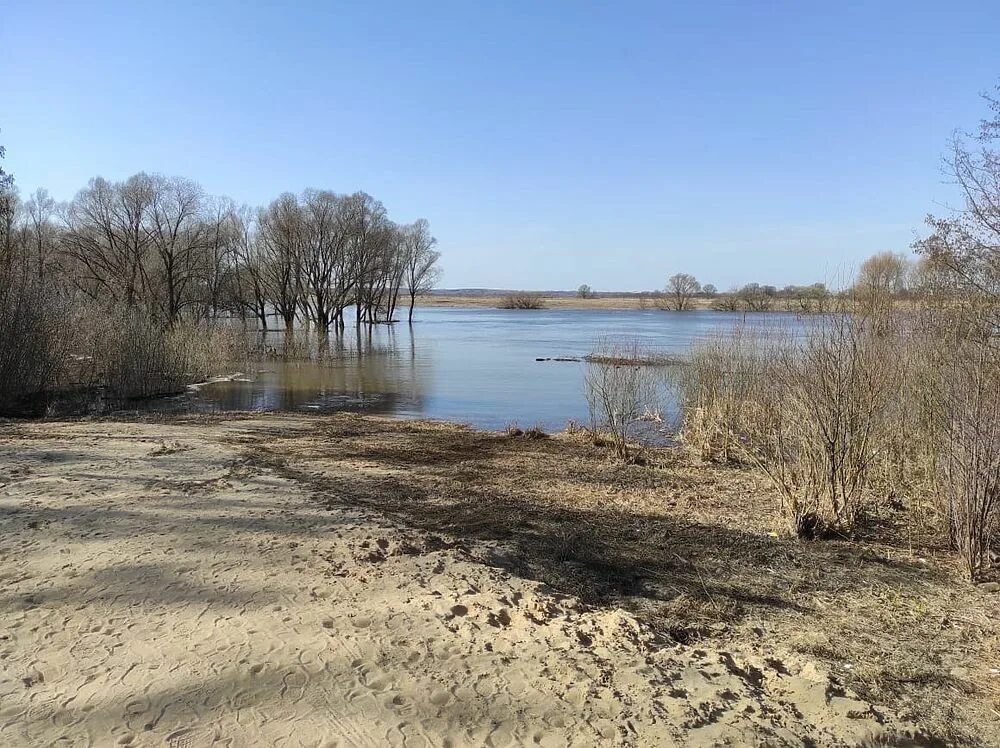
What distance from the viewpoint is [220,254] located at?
5291cm

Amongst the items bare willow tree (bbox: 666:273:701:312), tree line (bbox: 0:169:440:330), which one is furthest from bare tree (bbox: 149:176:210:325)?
bare willow tree (bbox: 666:273:701:312)

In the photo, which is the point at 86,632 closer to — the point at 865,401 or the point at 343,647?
the point at 343,647

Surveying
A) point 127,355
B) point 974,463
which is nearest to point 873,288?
point 974,463

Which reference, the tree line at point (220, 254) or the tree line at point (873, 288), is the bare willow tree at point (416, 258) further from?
the tree line at point (873, 288)

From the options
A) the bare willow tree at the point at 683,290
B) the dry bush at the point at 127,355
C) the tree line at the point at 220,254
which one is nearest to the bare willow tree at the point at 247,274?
the tree line at the point at 220,254

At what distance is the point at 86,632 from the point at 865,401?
7013 millimetres

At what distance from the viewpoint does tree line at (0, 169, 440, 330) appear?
43594 millimetres

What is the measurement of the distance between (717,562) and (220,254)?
5421cm

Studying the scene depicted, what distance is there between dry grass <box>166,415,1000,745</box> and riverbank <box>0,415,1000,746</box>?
3cm

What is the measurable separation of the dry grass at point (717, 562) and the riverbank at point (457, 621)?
27 millimetres

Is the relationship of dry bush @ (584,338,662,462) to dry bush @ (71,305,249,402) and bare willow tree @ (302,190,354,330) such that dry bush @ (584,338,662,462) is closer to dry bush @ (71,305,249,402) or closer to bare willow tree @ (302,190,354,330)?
dry bush @ (71,305,249,402)

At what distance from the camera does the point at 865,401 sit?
6.67 m

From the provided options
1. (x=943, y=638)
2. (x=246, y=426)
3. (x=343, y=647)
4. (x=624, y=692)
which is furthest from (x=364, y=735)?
(x=246, y=426)

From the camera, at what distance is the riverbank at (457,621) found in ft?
11.4
